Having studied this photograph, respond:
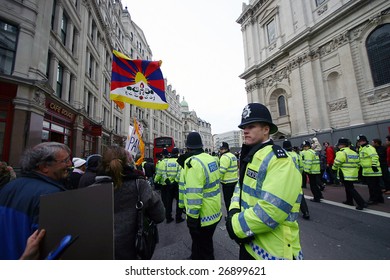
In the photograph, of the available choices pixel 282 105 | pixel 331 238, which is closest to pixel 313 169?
pixel 331 238

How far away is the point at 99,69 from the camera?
59.2 ft

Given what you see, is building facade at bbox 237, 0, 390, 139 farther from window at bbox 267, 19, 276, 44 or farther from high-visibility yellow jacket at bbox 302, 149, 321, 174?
high-visibility yellow jacket at bbox 302, 149, 321, 174

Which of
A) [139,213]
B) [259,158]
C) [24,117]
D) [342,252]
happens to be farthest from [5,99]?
[342,252]

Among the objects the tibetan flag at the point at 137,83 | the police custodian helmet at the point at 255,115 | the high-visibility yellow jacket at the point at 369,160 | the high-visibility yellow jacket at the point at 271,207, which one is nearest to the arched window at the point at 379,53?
the high-visibility yellow jacket at the point at 369,160

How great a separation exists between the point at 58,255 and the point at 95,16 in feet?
72.1

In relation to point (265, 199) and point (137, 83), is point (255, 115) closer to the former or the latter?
point (265, 199)

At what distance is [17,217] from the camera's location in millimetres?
1239

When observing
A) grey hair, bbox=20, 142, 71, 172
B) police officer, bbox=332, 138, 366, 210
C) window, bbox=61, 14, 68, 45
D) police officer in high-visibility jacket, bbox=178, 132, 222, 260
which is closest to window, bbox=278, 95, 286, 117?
police officer, bbox=332, 138, 366, 210

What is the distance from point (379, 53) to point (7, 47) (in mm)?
23623

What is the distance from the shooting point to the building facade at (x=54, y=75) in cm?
771

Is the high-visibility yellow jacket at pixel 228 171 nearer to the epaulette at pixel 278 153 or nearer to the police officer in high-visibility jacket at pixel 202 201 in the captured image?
the police officer in high-visibility jacket at pixel 202 201

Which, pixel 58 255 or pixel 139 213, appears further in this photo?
pixel 139 213

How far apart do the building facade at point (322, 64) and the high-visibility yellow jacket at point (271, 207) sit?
13598mm

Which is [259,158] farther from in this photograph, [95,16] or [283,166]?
[95,16]
